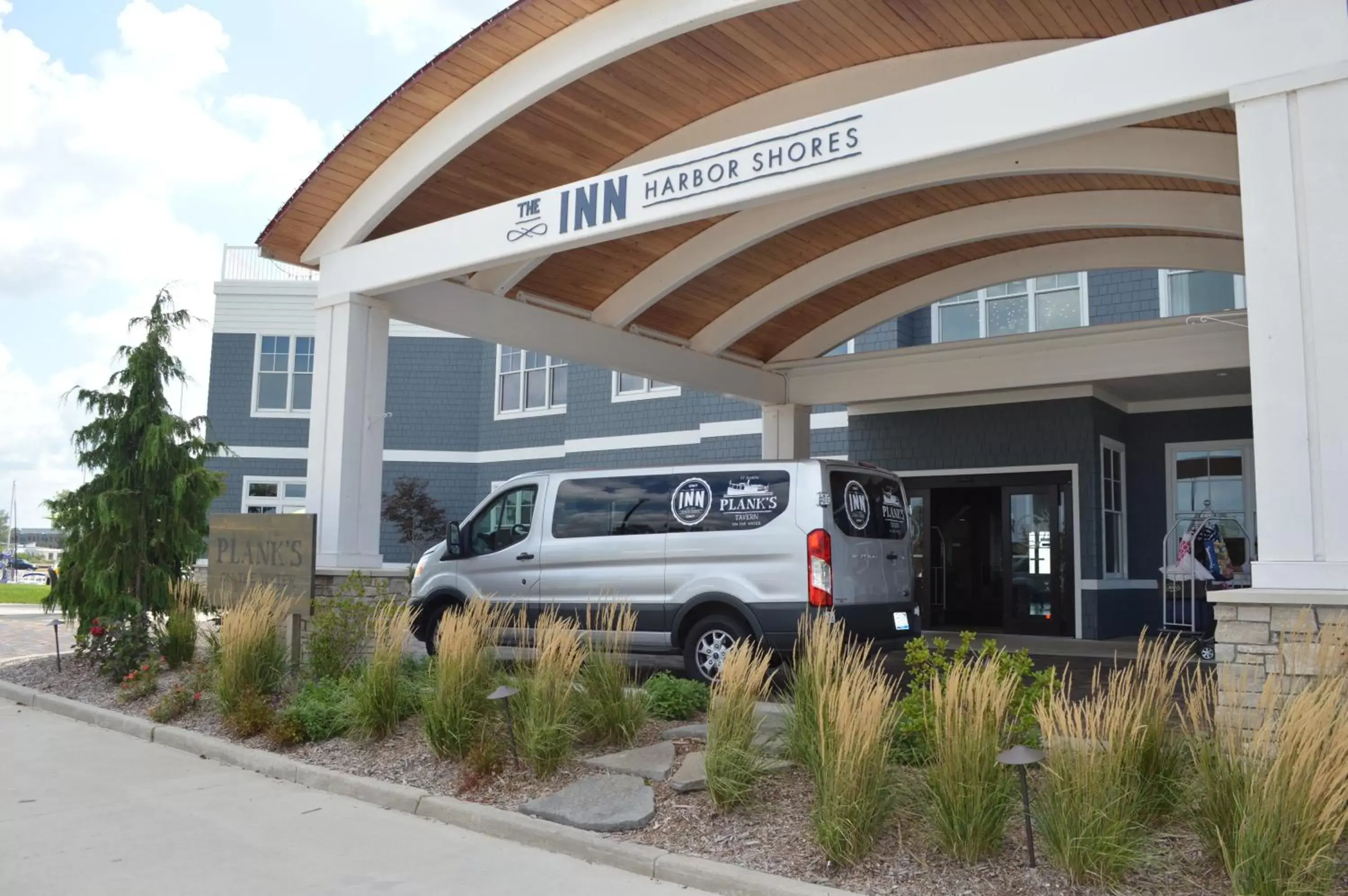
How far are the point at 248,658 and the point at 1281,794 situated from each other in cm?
731

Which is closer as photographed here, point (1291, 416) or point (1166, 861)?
point (1166, 861)

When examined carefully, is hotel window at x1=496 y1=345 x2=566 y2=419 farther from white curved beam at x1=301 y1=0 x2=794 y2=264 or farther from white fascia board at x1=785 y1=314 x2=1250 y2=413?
white curved beam at x1=301 y1=0 x2=794 y2=264

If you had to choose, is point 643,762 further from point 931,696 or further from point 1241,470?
point 1241,470

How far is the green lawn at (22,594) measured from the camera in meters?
24.5

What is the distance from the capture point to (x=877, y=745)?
5141mm

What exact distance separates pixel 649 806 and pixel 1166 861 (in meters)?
2.53

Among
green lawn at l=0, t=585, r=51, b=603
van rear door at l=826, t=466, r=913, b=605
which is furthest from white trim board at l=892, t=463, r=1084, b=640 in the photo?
green lawn at l=0, t=585, r=51, b=603

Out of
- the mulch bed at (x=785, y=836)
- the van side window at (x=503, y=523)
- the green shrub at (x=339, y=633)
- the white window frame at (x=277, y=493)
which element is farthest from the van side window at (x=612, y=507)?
the white window frame at (x=277, y=493)

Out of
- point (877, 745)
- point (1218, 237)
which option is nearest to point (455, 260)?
point (877, 745)

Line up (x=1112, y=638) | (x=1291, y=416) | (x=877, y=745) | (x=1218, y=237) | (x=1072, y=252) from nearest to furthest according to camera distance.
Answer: (x=877, y=745), (x=1291, y=416), (x=1218, y=237), (x=1072, y=252), (x=1112, y=638)

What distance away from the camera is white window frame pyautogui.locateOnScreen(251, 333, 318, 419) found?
24969mm

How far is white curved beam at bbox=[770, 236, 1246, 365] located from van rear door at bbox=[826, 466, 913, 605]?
14.7 ft

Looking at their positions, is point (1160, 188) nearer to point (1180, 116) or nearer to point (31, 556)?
point (1180, 116)

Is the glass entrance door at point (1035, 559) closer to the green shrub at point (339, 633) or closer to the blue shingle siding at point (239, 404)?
the green shrub at point (339, 633)
